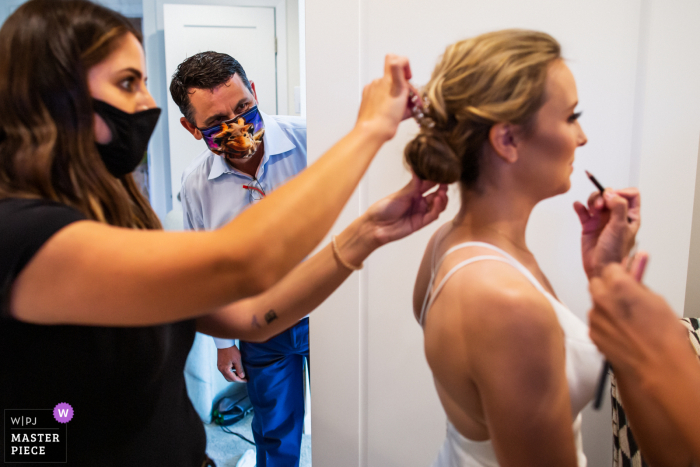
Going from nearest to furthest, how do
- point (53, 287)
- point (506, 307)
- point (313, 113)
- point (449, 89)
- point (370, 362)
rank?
1. point (53, 287)
2. point (506, 307)
3. point (449, 89)
4. point (313, 113)
5. point (370, 362)

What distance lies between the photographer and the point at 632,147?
1.32m

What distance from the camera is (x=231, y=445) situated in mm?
2410

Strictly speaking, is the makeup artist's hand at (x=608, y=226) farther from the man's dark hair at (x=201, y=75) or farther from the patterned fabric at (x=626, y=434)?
the man's dark hair at (x=201, y=75)

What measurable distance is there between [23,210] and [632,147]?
138cm

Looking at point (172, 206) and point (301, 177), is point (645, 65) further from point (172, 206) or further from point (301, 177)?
point (172, 206)

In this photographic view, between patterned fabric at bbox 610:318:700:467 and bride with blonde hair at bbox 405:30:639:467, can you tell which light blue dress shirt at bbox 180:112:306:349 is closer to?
bride with blonde hair at bbox 405:30:639:467

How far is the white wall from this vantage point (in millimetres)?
1263

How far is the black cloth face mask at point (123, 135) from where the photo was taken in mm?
743

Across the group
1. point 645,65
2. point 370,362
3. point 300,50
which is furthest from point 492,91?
point 300,50

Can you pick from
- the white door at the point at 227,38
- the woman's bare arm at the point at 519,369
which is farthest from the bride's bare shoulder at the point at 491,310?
the white door at the point at 227,38

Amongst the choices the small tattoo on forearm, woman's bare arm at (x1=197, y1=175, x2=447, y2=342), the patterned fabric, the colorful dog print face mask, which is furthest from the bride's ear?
the colorful dog print face mask

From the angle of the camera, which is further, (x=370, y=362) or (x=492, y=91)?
(x=370, y=362)

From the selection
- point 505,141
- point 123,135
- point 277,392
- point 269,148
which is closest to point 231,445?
point 277,392

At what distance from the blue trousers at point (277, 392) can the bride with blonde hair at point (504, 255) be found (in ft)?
3.05
